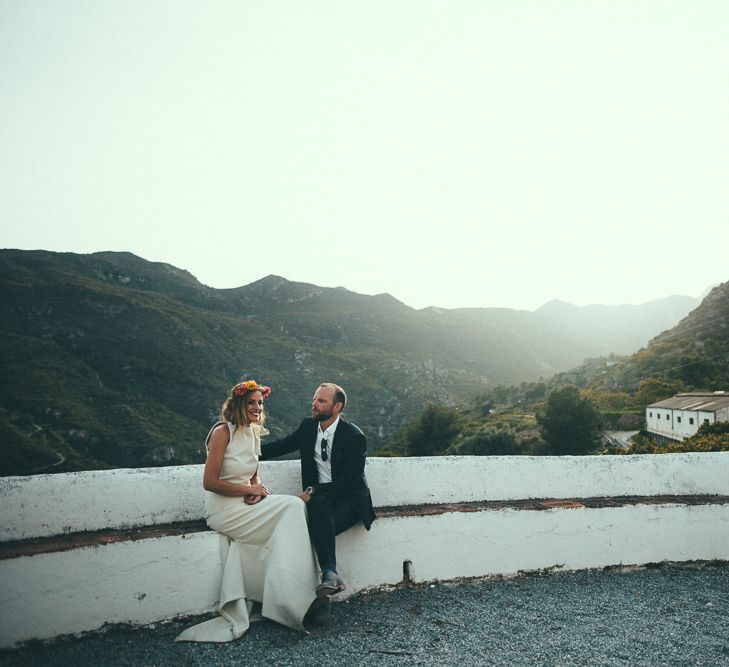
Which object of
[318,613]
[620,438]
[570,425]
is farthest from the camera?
[620,438]

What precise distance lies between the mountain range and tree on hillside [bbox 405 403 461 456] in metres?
7.25

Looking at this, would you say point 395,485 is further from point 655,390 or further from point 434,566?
point 655,390

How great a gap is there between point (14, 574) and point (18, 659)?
0.41 m

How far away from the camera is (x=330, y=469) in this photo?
3.56 meters

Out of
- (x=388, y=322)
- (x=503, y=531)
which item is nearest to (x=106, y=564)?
(x=503, y=531)

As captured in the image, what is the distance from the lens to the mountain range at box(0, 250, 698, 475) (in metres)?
33.8

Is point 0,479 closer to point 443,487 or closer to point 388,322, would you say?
point 443,487

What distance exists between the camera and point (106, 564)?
287 centimetres

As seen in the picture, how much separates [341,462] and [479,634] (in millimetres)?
1350

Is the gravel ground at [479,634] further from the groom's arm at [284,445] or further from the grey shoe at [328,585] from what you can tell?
the groom's arm at [284,445]

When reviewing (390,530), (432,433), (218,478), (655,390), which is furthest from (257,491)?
(655,390)

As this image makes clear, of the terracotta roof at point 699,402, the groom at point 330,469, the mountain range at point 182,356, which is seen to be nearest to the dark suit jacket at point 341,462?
the groom at point 330,469

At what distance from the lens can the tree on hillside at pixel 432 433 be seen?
36.4 m

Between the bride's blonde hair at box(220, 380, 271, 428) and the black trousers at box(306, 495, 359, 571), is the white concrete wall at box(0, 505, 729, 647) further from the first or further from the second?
the bride's blonde hair at box(220, 380, 271, 428)
